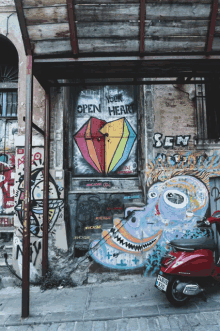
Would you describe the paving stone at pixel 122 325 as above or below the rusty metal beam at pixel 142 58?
below

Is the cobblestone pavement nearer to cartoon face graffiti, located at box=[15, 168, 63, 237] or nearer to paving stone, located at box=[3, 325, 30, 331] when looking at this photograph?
paving stone, located at box=[3, 325, 30, 331]

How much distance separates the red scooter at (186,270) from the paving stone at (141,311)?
1.13 feet

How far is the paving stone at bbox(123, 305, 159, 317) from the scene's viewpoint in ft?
12.4

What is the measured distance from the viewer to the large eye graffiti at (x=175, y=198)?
5.47m

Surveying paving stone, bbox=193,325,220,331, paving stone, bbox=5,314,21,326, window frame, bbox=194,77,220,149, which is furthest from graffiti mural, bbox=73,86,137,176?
paving stone, bbox=193,325,220,331

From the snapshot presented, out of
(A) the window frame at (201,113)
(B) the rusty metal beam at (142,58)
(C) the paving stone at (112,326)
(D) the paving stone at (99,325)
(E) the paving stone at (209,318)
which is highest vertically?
(B) the rusty metal beam at (142,58)

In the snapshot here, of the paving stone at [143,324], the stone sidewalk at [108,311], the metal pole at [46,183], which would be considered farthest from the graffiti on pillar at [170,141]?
the paving stone at [143,324]

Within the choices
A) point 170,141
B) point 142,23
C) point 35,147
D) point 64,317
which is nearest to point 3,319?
point 64,317

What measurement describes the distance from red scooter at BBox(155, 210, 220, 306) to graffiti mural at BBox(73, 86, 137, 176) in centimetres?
271

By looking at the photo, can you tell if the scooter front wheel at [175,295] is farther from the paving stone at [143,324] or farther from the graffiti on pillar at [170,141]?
the graffiti on pillar at [170,141]

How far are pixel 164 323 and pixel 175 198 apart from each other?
2731 millimetres

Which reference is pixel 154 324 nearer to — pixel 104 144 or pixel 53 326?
pixel 53 326

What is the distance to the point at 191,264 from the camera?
157 inches

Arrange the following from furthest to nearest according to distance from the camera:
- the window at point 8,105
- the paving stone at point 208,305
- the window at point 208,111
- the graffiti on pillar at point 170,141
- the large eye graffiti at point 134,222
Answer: the window at point 8,105, the window at point 208,111, the graffiti on pillar at point 170,141, the large eye graffiti at point 134,222, the paving stone at point 208,305
